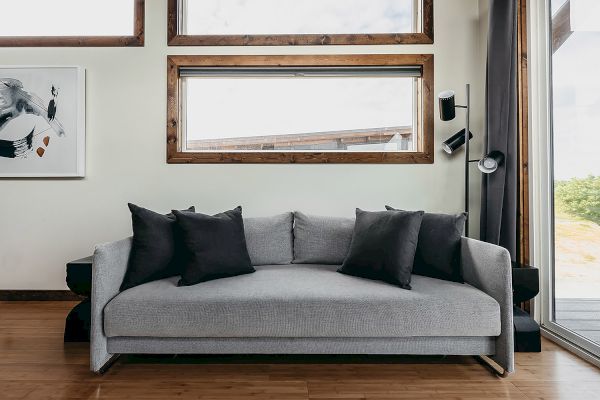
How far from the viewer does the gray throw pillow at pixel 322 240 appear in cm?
269

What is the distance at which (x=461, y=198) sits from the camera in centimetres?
318

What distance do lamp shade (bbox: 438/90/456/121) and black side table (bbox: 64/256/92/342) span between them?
2.64 m

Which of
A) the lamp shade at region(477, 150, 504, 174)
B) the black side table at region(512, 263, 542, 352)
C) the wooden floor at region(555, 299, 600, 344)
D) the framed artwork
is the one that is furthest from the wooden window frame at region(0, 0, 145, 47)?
the wooden floor at region(555, 299, 600, 344)

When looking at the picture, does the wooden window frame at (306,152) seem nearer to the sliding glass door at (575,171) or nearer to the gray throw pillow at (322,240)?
the gray throw pillow at (322,240)

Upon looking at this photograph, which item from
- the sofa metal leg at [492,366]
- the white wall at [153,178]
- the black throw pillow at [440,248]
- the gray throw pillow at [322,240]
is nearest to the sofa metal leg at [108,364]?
the gray throw pillow at [322,240]

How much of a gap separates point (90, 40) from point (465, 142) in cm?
320

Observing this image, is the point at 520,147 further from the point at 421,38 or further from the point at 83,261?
the point at 83,261

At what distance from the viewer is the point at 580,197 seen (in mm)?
2355

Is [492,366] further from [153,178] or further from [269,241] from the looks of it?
[153,178]

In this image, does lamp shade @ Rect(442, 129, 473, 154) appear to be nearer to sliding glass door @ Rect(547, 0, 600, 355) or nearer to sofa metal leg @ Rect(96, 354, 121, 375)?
sliding glass door @ Rect(547, 0, 600, 355)

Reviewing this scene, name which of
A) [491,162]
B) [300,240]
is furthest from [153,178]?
[491,162]

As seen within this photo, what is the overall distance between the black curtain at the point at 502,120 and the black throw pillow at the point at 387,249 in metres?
0.80

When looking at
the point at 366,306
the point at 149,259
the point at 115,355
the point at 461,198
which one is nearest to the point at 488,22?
the point at 461,198

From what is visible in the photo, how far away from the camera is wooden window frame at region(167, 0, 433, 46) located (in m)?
3.16
